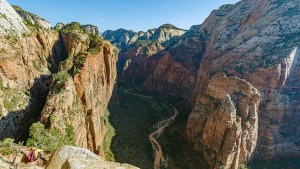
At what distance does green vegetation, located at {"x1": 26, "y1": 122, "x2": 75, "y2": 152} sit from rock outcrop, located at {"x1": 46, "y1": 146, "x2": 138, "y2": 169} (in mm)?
21464

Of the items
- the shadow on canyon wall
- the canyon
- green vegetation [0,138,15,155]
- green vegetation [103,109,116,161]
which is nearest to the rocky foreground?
green vegetation [0,138,15,155]

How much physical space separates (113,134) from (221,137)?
118 ft

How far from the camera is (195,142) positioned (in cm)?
8300

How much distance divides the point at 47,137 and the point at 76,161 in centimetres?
2821

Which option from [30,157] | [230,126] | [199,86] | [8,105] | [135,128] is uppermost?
[8,105]

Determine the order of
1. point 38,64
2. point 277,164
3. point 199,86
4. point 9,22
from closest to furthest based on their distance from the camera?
point 9,22 < point 38,64 < point 277,164 < point 199,86

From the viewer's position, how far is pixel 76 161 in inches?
830

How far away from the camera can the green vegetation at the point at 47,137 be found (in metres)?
44.3

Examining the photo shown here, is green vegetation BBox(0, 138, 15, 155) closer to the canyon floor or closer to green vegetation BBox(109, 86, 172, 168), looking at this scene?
the canyon floor

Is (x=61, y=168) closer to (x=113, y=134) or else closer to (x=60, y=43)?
(x=113, y=134)

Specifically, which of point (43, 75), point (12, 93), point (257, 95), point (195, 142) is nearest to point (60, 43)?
point (43, 75)

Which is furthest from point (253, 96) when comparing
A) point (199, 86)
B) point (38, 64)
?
point (38, 64)

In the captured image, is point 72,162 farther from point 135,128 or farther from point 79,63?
point 135,128

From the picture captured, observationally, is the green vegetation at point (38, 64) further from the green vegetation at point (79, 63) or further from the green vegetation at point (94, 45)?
the green vegetation at point (94, 45)
